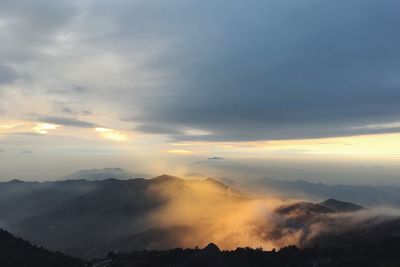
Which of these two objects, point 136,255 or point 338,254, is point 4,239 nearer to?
point 136,255

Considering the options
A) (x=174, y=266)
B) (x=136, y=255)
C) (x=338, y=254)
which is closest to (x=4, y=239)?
(x=136, y=255)

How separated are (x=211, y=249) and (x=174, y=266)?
11482 millimetres

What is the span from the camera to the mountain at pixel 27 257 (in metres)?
115

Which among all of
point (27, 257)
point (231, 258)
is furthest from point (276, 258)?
point (27, 257)

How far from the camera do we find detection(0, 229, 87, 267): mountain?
11519 centimetres

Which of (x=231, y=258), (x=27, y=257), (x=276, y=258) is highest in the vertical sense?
(x=27, y=257)

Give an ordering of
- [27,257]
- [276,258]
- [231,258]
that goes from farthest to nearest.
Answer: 1. [276,258]
2. [27,257]
3. [231,258]

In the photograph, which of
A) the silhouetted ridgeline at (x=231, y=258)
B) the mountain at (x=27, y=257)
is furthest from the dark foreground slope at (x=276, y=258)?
the mountain at (x=27, y=257)

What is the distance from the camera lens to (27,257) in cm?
12362

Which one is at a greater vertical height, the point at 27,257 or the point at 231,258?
the point at 27,257

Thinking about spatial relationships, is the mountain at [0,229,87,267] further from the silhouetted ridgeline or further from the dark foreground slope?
the dark foreground slope

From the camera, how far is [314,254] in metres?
133

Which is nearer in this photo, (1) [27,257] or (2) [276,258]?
(1) [27,257]

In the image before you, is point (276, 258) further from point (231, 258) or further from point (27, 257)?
point (27, 257)
